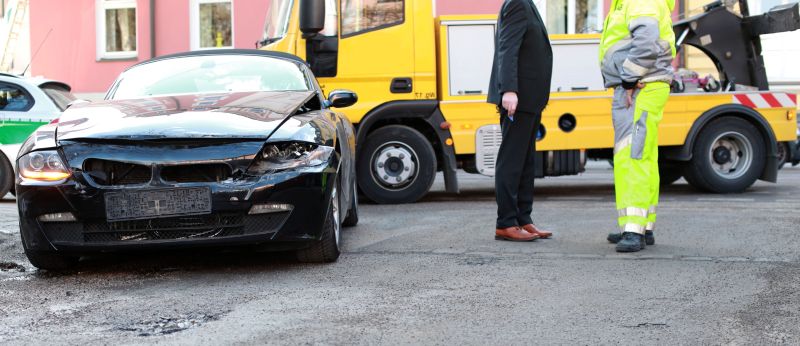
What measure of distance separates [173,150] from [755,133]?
740cm

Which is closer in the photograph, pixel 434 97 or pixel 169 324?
pixel 169 324

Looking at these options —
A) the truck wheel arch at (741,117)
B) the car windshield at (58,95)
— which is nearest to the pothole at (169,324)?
the truck wheel arch at (741,117)

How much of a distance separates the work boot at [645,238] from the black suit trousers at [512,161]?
22.0 inches

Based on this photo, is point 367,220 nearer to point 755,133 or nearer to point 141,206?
point 141,206

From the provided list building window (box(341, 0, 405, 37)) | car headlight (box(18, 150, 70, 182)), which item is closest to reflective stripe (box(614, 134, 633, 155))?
car headlight (box(18, 150, 70, 182))

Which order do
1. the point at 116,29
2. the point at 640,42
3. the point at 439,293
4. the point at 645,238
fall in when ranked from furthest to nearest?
the point at 116,29 → the point at 645,238 → the point at 640,42 → the point at 439,293

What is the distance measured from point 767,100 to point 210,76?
6375 mm

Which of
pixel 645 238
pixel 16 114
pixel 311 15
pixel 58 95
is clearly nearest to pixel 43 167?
pixel 645 238

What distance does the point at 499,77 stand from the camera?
23.2 feet

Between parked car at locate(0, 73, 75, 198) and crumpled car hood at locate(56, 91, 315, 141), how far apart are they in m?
5.37

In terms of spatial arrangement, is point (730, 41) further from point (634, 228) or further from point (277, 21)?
point (634, 228)

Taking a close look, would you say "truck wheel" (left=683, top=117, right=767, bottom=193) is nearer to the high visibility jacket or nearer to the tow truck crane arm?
the tow truck crane arm

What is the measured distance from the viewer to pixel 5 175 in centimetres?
1175

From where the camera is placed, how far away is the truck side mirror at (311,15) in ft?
32.0
